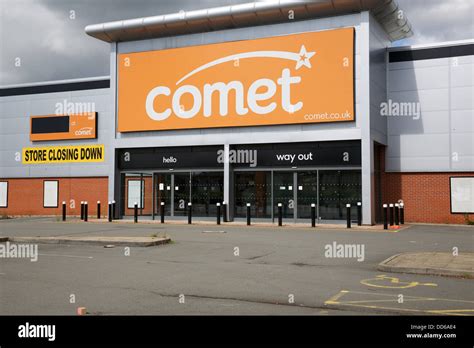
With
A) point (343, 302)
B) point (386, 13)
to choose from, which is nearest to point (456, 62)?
point (386, 13)

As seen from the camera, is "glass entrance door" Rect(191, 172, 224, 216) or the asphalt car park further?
"glass entrance door" Rect(191, 172, 224, 216)

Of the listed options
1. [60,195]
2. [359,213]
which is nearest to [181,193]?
[359,213]

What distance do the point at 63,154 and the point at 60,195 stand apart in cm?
259

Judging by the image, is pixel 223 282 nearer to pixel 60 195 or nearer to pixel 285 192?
pixel 285 192

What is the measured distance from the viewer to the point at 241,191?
26375 mm

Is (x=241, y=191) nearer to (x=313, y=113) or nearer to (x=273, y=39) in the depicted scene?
(x=313, y=113)

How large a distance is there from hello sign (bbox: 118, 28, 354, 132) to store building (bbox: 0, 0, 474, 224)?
0.17 feet

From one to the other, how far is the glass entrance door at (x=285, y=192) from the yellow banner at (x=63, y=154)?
1209 cm

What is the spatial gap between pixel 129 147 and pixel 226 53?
7.24 metres

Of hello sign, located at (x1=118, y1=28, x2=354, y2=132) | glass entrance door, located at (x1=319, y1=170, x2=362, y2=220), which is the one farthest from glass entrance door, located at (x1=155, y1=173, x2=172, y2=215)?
glass entrance door, located at (x1=319, y1=170, x2=362, y2=220)

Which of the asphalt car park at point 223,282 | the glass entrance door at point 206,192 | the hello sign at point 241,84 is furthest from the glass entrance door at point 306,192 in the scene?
the asphalt car park at point 223,282

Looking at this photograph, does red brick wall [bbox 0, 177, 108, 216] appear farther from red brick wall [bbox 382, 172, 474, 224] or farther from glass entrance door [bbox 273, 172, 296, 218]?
red brick wall [bbox 382, 172, 474, 224]

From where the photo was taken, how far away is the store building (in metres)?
24.2
